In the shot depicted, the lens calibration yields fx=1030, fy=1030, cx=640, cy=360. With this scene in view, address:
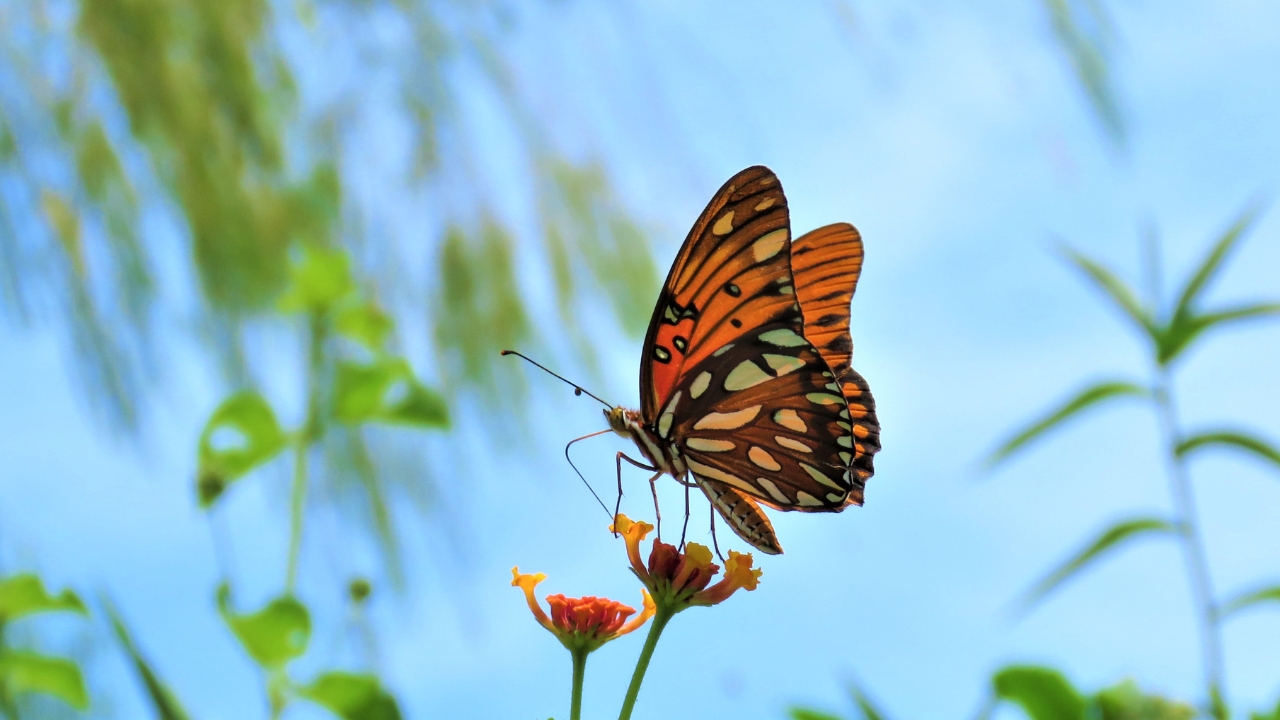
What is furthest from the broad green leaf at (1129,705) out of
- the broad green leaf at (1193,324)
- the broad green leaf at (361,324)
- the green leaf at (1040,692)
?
the broad green leaf at (361,324)

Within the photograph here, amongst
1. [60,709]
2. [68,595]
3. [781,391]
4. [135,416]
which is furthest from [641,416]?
[60,709]

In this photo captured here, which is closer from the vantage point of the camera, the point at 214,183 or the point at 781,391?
the point at 781,391

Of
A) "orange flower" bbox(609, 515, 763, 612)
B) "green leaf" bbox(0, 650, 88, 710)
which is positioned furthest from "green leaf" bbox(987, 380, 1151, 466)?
"green leaf" bbox(0, 650, 88, 710)

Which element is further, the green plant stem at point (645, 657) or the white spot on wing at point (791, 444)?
the white spot on wing at point (791, 444)

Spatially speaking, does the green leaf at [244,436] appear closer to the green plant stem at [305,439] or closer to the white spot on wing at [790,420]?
the green plant stem at [305,439]

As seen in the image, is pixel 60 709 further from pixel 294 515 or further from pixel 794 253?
pixel 794 253

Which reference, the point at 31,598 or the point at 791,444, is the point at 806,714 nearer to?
the point at 791,444
